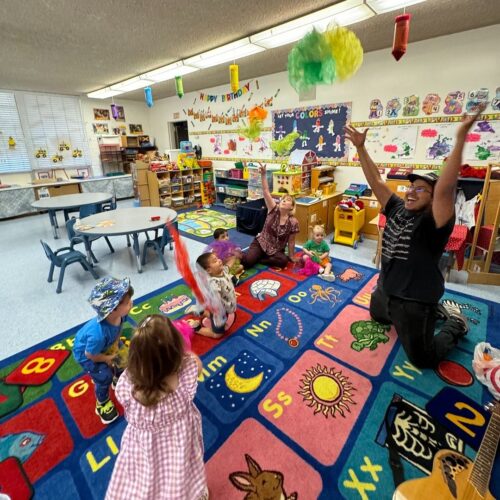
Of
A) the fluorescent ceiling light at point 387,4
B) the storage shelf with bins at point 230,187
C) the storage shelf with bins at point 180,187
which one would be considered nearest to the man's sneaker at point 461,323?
the fluorescent ceiling light at point 387,4

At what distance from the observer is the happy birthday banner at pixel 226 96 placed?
6.22 metres

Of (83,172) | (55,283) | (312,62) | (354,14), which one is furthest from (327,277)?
(83,172)

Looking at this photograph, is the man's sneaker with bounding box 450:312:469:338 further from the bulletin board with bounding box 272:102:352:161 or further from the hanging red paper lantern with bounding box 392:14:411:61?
the bulletin board with bounding box 272:102:352:161

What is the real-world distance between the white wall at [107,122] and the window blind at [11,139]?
157 centimetres

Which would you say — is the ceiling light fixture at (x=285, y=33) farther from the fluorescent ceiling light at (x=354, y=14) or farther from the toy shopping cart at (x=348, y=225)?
the toy shopping cart at (x=348, y=225)

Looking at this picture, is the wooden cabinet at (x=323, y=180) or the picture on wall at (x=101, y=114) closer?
the wooden cabinet at (x=323, y=180)

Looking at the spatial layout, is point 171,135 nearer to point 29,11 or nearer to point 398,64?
point 29,11

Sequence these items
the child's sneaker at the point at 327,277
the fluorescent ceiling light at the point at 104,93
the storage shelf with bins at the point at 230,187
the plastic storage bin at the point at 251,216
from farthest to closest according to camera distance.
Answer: the storage shelf with bins at the point at 230,187, the fluorescent ceiling light at the point at 104,93, the plastic storage bin at the point at 251,216, the child's sneaker at the point at 327,277

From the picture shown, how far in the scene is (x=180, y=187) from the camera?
23.8 feet

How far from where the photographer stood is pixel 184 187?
735 cm

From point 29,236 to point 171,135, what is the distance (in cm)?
495

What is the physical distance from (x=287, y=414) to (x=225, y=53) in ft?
15.0

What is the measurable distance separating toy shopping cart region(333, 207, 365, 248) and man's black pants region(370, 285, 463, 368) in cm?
238

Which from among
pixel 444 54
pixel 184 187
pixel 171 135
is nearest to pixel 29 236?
pixel 184 187
